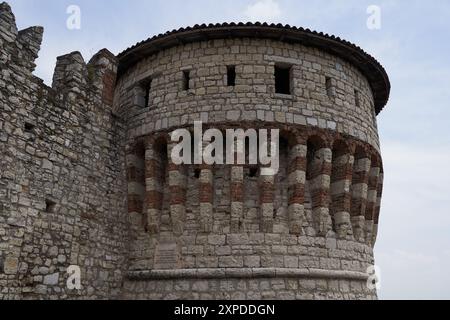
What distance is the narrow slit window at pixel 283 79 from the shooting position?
31.9 ft

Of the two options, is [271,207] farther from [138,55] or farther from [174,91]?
[138,55]

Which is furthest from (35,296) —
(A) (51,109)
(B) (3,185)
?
(A) (51,109)

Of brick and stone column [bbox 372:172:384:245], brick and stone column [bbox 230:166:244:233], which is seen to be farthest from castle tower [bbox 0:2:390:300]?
brick and stone column [bbox 372:172:384:245]

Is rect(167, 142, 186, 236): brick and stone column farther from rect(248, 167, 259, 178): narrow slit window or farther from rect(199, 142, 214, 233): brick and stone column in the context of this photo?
rect(248, 167, 259, 178): narrow slit window

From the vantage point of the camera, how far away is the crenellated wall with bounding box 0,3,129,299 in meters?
7.05

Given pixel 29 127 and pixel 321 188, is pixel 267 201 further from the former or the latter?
pixel 29 127

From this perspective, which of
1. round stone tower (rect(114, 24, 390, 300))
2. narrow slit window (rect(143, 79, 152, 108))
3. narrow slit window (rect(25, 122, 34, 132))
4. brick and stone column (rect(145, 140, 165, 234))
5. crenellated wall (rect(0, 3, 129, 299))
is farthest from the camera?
narrow slit window (rect(143, 79, 152, 108))

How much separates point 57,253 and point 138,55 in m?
5.07

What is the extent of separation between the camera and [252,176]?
29.2 ft

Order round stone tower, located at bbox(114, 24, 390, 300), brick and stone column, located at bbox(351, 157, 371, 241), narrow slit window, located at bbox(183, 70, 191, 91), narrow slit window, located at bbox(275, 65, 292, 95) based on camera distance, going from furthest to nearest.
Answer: narrow slit window, located at bbox(275, 65, 292, 95) < narrow slit window, located at bbox(183, 70, 191, 91) < brick and stone column, located at bbox(351, 157, 371, 241) < round stone tower, located at bbox(114, 24, 390, 300)

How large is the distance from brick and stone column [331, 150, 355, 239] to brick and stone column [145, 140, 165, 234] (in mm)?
3759

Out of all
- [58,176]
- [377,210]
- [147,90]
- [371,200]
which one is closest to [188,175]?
[58,176]

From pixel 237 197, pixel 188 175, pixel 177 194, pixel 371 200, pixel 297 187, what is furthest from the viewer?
pixel 371 200

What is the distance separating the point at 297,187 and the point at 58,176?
15.2ft
